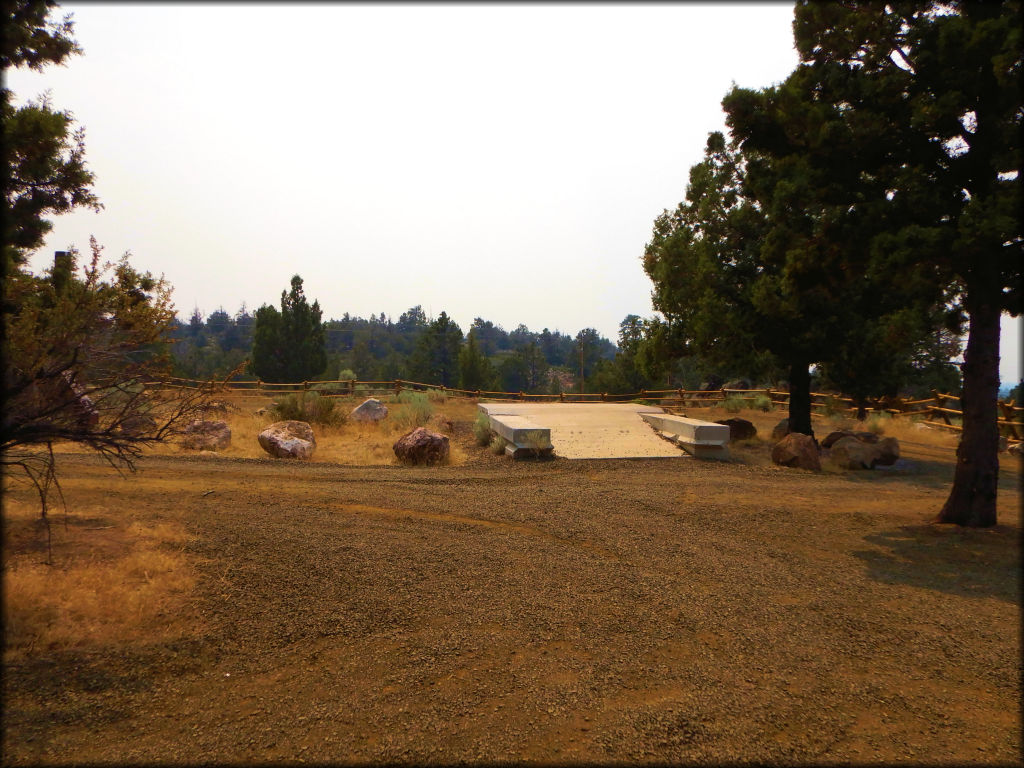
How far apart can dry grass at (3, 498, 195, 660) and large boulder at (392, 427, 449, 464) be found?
20.6ft

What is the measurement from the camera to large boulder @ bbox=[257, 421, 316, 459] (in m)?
12.7

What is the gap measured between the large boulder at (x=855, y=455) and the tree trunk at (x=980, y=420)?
522 cm

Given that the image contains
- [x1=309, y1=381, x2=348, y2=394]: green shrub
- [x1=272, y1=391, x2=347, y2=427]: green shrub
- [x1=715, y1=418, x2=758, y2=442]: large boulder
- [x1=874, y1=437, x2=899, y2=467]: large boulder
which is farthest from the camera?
[x1=309, y1=381, x2=348, y2=394]: green shrub

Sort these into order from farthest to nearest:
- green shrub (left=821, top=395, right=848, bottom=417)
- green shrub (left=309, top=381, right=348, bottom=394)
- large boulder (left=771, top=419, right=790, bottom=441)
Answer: green shrub (left=309, top=381, right=348, bottom=394) → green shrub (left=821, top=395, right=848, bottom=417) → large boulder (left=771, top=419, right=790, bottom=441)

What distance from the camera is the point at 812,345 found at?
47.2 ft

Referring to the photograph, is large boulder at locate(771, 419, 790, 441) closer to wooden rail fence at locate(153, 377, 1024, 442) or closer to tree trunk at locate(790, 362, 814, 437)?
tree trunk at locate(790, 362, 814, 437)

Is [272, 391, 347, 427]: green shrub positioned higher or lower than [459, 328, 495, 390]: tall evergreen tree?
lower

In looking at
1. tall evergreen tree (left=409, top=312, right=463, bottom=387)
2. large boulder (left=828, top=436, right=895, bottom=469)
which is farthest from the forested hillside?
large boulder (left=828, top=436, right=895, bottom=469)

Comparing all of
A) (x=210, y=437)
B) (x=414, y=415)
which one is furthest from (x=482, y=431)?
(x=210, y=437)

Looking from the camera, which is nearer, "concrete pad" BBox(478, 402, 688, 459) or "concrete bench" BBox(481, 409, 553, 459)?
"concrete bench" BBox(481, 409, 553, 459)

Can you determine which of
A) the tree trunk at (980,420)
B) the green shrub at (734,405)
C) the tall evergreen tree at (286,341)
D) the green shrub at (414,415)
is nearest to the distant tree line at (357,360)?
the tall evergreen tree at (286,341)

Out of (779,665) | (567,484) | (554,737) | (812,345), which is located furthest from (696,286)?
(554,737)

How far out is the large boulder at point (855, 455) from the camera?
43.4 feet

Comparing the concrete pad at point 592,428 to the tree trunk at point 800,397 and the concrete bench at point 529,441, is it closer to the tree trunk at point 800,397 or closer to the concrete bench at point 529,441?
the concrete bench at point 529,441
